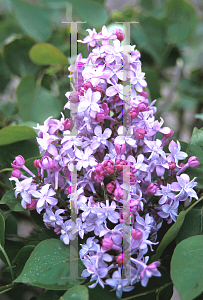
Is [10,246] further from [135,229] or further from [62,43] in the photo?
[62,43]

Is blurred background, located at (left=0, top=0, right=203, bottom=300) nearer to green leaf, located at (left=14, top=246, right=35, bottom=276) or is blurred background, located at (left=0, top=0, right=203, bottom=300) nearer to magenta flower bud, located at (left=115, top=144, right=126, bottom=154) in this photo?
green leaf, located at (left=14, top=246, right=35, bottom=276)

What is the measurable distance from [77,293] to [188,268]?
9cm

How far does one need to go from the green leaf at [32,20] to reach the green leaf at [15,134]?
27cm

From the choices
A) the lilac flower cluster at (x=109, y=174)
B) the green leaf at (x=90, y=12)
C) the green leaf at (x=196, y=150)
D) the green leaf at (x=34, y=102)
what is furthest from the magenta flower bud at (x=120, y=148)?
the green leaf at (x=90, y=12)

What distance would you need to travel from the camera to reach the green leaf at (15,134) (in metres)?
0.36

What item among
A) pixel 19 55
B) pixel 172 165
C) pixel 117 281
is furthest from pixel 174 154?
pixel 19 55

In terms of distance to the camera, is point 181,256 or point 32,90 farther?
point 32,90

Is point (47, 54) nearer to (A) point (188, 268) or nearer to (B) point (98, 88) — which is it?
(B) point (98, 88)

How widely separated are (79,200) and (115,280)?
0.07 meters

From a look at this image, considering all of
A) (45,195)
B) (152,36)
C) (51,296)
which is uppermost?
(152,36)

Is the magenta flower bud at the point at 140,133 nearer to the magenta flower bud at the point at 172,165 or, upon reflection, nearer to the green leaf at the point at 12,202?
the magenta flower bud at the point at 172,165

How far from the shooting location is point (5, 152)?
1.31ft

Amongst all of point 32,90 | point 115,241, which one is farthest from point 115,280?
point 32,90

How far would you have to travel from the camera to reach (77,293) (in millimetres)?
231
